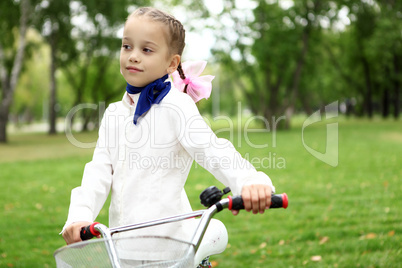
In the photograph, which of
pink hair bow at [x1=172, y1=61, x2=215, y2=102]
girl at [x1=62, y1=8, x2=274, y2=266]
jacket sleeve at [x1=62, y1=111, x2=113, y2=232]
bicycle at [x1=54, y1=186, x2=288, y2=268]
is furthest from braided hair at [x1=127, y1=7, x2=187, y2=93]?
bicycle at [x1=54, y1=186, x2=288, y2=268]

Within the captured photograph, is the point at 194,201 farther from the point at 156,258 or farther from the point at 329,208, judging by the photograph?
the point at 156,258

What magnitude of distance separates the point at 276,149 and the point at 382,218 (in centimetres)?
999

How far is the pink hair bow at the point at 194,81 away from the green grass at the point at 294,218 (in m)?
2.65

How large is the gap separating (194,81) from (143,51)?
1.73ft

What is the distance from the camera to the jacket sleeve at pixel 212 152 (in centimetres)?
194

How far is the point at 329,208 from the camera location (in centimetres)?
691

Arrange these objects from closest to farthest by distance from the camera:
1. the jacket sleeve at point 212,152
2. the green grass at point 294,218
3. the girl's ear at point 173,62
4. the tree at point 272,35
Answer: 1. the jacket sleeve at point 212,152
2. the girl's ear at point 173,62
3. the green grass at point 294,218
4. the tree at point 272,35

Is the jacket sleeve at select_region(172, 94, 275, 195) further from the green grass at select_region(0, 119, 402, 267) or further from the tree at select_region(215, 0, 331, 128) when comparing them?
the tree at select_region(215, 0, 331, 128)

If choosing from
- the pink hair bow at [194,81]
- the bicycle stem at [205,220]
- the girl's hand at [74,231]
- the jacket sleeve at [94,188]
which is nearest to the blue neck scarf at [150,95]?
the jacket sleeve at [94,188]

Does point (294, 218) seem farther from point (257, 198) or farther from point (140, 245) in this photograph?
point (140, 245)

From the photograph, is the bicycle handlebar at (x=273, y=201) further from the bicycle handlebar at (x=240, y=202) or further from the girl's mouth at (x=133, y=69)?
the girl's mouth at (x=133, y=69)

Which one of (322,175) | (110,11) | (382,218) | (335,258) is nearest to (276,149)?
(322,175)

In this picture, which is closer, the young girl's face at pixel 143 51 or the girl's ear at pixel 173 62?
the young girl's face at pixel 143 51

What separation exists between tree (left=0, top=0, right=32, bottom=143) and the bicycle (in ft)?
68.0
